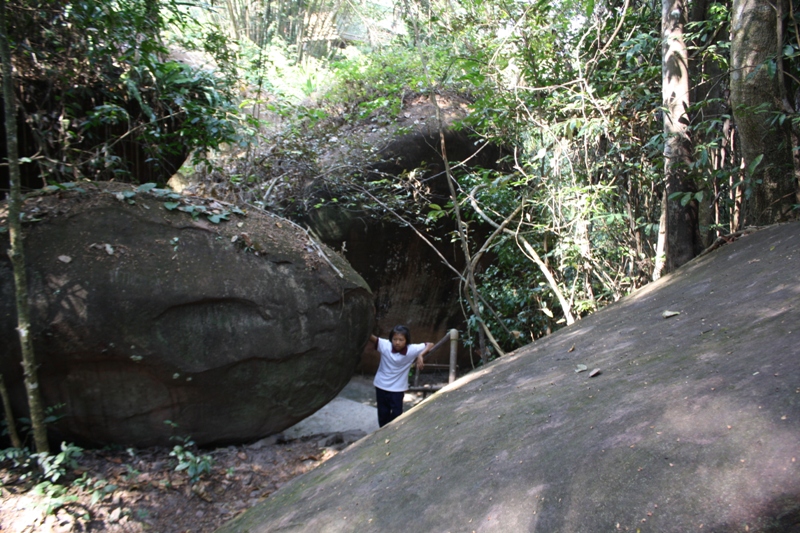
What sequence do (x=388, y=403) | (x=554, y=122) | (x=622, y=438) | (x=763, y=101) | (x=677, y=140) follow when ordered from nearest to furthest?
(x=622, y=438), (x=763, y=101), (x=677, y=140), (x=388, y=403), (x=554, y=122)

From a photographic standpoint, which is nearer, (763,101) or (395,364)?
(763,101)

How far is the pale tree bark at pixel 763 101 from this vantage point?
4.09 metres

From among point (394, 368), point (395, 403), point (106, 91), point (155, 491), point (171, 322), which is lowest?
point (395, 403)

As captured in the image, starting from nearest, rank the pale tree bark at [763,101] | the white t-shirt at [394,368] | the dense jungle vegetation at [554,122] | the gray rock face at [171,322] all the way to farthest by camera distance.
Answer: the pale tree bark at [763,101], the gray rock face at [171,322], the dense jungle vegetation at [554,122], the white t-shirt at [394,368]

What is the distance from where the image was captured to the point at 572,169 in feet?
20.5

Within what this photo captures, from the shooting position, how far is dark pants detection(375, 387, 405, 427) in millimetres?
5702

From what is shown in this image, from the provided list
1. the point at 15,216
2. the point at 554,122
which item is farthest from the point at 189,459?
the point at 554,122

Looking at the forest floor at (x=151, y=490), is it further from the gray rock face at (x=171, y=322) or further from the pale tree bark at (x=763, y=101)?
the pale tree bark at (x=763, y=101)

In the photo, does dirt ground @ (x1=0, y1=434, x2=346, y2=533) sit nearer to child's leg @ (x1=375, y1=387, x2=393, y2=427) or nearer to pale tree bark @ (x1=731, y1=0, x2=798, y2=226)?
child's leg @ (x1=375, y1=387, x2=393, y2=427)

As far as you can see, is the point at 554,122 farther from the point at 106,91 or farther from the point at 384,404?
the point at 106,91

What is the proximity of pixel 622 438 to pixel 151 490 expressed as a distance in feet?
11.4

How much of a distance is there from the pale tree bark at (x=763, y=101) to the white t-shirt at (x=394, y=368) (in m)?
3.24

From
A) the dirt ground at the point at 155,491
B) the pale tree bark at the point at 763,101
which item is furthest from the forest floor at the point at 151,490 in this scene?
the pale tree bark at the point at 763,101

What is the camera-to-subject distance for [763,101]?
414 centimetres
